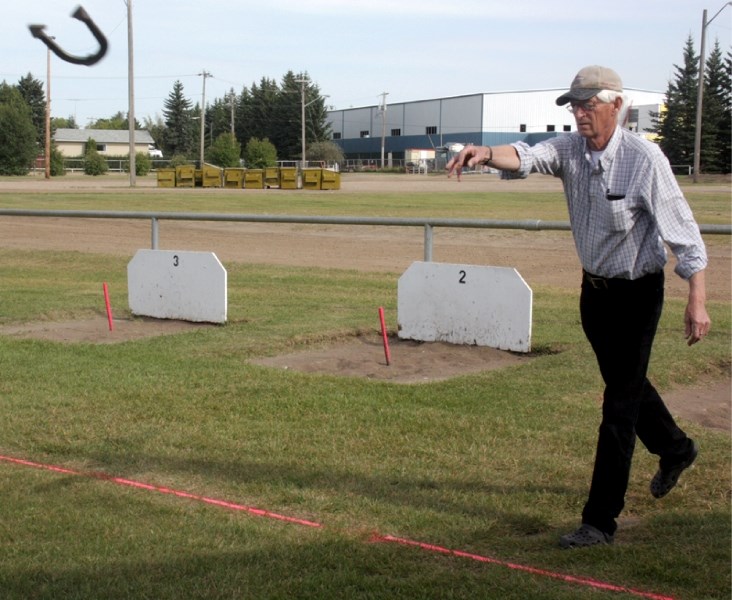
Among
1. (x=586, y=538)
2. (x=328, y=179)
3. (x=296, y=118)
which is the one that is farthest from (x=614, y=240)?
(x=296, y=118)

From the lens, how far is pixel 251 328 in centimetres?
1118

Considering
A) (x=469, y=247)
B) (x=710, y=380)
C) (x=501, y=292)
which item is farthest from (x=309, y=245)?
(x=710, y=380)

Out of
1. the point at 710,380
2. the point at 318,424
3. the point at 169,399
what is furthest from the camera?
the point at 710,380

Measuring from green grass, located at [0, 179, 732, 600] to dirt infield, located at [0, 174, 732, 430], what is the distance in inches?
20.8

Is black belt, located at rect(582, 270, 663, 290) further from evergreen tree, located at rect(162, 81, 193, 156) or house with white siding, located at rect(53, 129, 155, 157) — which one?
house with white siding, located at rect(53, 129, 155, 157)

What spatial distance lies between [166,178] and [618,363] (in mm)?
56117

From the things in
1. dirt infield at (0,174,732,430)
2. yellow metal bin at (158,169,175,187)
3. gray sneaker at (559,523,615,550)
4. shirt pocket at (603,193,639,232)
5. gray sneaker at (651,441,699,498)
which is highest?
shirt pocket at (603,193,639,232)

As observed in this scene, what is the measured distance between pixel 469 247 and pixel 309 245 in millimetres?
3651

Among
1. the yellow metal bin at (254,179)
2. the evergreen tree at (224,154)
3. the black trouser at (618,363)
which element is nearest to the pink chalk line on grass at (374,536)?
the black trouser at (618,363)

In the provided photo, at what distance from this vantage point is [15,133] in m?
50.4

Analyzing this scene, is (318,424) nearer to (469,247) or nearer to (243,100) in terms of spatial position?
(469,247)

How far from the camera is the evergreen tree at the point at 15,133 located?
3684cm

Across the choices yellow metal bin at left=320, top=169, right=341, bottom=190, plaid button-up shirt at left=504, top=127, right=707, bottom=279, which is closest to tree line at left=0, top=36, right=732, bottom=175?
yellow metal bin at left=320, top=169, right=341, bottom=190

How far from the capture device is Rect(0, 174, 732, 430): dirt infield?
9234 millimetres
